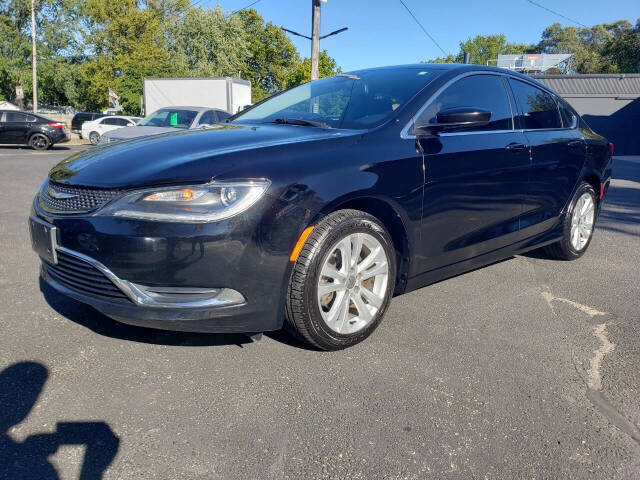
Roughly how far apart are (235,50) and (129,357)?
46743 millimetres

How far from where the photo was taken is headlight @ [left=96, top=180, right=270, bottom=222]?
230 cm

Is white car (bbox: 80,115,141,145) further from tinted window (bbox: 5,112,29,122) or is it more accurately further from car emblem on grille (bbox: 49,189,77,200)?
car emblem on grille (bbox: 49,189,77,200)

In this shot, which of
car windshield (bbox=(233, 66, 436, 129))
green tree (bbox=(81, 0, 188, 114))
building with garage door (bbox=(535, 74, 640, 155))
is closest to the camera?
car windshield (bbox=(233, 66, 436, 129))

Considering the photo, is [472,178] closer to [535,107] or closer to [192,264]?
[535,107]

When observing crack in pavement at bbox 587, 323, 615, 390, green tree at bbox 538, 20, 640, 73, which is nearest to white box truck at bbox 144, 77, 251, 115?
crack in pavement at bbox 587, 323, 615, 390

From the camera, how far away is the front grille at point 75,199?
2438 mm

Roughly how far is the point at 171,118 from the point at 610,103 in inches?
967

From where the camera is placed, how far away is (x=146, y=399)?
2.33 m

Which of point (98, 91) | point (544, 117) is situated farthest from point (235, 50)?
point (544, 117)

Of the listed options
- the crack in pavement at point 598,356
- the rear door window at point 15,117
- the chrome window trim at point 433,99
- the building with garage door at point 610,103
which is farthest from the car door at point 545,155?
the building with garage door at point 610,103

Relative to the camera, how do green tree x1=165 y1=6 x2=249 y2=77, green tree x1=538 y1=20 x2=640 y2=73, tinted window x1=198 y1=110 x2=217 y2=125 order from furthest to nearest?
1. green tree x1=538 y1=20 x2=640 y2=73
2. green tree x1=165 y1=6 x2=249 y2=77
3. tinted window x1=198 y1=110 x2=217 y2=125

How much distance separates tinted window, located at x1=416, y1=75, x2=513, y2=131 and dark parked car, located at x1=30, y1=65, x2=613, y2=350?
0.01 m

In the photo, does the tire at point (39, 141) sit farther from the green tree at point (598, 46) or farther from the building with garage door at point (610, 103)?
the green tree at point (598, 46)

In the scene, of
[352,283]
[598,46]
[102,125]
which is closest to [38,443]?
[352,283]
